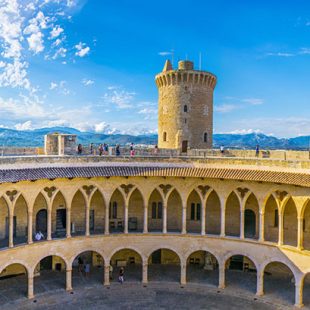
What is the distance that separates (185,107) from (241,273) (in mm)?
19449

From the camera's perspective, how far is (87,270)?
106 ft

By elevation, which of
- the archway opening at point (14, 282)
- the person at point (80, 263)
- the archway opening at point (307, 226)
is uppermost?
the archway opening at point (307, 226)

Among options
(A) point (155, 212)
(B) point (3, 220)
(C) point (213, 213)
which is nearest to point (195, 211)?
(C) point (213, 213)

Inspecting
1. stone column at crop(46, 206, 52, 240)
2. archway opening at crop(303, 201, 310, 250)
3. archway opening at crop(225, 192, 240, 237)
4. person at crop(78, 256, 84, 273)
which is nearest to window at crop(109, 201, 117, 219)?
person at crop(78, 256, 84, 273)

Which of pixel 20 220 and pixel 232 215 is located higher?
pixel 232 215

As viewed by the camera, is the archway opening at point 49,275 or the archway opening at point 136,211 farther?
the archway opening at point 136,211

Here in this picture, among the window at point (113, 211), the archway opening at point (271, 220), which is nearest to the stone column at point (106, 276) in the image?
the window at point (113, 211)

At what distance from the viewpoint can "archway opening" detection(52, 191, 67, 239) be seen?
31812 mm

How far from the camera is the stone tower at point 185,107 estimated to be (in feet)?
140

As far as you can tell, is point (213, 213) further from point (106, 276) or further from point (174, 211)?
point (106, 276)

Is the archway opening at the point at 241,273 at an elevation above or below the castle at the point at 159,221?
below

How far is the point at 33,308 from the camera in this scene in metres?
26.2

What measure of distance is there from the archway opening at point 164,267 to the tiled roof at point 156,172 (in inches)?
363

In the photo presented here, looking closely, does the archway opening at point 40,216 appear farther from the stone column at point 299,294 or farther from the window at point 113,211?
the stone column at point 299,294
